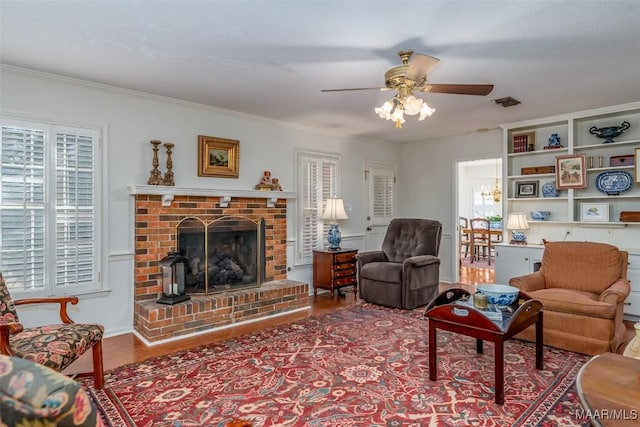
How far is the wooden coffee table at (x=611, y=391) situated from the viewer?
4.36 feet

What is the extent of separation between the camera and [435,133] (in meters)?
5.75

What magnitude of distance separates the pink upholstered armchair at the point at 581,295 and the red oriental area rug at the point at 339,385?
0.16 m

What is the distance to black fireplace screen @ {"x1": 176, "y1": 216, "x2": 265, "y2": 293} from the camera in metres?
4.04

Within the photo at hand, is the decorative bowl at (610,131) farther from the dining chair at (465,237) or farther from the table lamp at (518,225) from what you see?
the dining chair at (465,237)

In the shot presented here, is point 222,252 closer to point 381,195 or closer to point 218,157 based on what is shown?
point 218,157

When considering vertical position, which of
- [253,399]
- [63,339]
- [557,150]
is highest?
[557,150]

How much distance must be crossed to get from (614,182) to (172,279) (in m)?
5.00

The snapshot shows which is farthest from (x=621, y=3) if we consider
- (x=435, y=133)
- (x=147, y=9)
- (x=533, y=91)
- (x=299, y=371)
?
(x=435, y=133)

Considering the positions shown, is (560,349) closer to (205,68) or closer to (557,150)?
(557,150)

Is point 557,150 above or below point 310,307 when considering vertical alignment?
above

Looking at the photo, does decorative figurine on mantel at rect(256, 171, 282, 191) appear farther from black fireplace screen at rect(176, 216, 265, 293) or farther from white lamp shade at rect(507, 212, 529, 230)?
white lamp shade at rect(507, 212, 529, 230)

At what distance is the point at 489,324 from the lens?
230 cm

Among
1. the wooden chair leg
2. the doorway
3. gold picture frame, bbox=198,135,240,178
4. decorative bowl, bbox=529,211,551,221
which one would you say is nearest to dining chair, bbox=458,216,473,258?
the doorway

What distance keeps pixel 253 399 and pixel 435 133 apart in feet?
15.4
